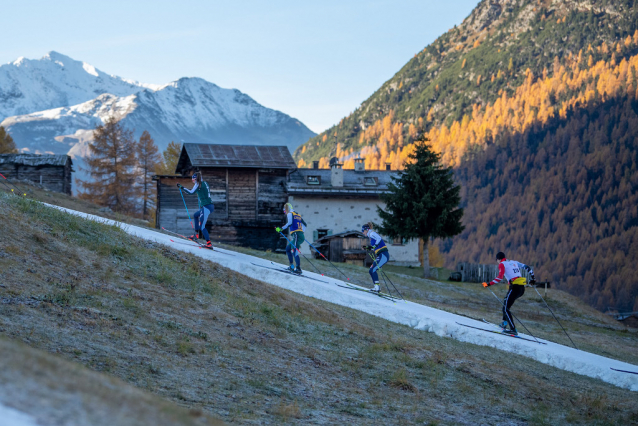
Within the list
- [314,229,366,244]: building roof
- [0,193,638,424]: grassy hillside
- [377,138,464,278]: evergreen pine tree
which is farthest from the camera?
[314,229,366,244]: building roof

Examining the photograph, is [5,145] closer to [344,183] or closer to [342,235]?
[344,183]

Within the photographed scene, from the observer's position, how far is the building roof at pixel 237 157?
4669 cm

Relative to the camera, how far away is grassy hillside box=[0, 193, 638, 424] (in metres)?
7.71

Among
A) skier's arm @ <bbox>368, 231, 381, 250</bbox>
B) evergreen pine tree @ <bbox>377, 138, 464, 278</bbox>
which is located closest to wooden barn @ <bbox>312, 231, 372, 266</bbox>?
evergreen pine tree @ <bbox>377, 138, 464, 278</bbox>

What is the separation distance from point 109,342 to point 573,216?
126282 mm

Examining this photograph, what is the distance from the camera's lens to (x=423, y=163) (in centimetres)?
4366

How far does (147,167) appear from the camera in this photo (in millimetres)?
65000

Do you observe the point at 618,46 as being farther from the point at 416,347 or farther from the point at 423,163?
the point at 416,347

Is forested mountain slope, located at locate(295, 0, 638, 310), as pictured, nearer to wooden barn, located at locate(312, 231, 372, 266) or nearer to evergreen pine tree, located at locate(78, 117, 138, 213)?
evergreen pine tree, located at locate(78, 117, 138, 213)

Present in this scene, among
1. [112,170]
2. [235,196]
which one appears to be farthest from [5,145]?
[235,196]

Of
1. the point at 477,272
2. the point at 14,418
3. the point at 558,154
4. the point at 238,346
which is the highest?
the point at 558,154

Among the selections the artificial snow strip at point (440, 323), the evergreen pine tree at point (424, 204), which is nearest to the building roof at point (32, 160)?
the evergreen pine tree at point (424, 204)

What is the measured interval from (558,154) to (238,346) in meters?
143

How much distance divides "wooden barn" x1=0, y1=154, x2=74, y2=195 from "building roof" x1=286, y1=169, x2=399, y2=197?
67.7 feet
